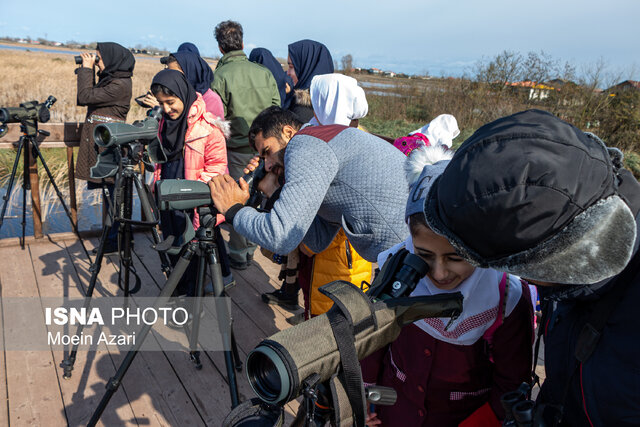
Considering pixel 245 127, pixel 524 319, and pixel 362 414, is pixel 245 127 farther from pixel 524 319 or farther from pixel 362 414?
pixel 362 414

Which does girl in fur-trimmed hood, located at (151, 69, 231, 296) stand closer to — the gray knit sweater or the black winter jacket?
the gray knit sweater

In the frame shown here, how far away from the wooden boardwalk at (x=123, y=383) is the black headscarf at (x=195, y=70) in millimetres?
1732

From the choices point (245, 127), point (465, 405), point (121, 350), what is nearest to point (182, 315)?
point (121, 350)

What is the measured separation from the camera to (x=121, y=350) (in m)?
2.49

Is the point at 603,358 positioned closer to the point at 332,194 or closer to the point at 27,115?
the point at 332,194

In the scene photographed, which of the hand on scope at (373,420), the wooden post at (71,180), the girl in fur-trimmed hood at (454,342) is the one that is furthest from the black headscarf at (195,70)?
the hand on scope at (373,420)

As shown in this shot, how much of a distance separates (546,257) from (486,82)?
49.2ft

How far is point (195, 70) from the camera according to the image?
371 centimetres

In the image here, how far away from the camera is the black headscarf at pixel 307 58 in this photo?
12.1 feet

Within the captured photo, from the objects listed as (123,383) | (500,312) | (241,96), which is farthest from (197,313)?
(241,96)

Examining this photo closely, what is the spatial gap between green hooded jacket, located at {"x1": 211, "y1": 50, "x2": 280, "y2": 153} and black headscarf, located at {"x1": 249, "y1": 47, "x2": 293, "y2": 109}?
47 cm

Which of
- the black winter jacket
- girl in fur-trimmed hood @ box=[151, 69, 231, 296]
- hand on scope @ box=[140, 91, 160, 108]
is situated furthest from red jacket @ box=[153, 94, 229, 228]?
the black winter jacket

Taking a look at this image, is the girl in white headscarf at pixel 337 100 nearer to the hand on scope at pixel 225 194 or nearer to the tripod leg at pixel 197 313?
the hand on scope at pixel 225 194

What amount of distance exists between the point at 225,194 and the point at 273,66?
2.98 meters
